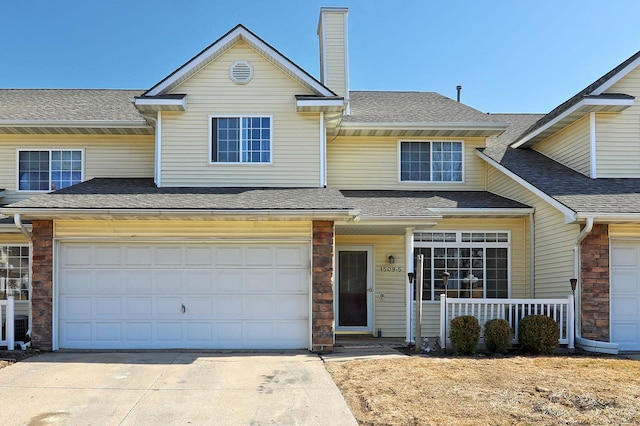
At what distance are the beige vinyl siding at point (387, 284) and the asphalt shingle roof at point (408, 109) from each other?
9.80 feet

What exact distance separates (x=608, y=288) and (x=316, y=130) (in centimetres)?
690

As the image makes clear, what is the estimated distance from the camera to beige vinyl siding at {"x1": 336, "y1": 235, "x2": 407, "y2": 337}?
14875 mm

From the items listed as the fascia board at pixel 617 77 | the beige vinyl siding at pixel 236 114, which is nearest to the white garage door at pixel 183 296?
the beige vinyl siding at pixel 236 114

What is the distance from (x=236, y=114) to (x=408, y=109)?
211 inches

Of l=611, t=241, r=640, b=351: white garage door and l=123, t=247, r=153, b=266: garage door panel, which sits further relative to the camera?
l=611, t=241, r=640, b=351: white garage door

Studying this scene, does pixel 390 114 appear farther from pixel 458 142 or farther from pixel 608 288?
pixel 608 288

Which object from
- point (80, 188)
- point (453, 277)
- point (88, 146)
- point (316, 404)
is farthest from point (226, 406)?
point (88, 146)

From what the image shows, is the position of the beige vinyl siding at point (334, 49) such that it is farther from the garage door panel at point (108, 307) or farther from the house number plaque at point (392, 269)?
the garage door panel at point (108, 307)

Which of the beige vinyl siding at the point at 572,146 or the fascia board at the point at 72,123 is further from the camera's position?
the fascia board at the point at 72,123

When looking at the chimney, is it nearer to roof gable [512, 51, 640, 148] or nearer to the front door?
the front door

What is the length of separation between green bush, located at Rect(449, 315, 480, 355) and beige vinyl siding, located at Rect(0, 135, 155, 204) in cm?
834

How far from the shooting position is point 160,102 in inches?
523

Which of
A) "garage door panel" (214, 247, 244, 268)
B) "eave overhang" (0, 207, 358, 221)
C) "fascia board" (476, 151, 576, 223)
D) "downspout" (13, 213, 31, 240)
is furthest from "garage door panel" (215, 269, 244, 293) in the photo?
"fascia board" (476, 151, 576, 223)

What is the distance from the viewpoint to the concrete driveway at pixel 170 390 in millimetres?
7402
